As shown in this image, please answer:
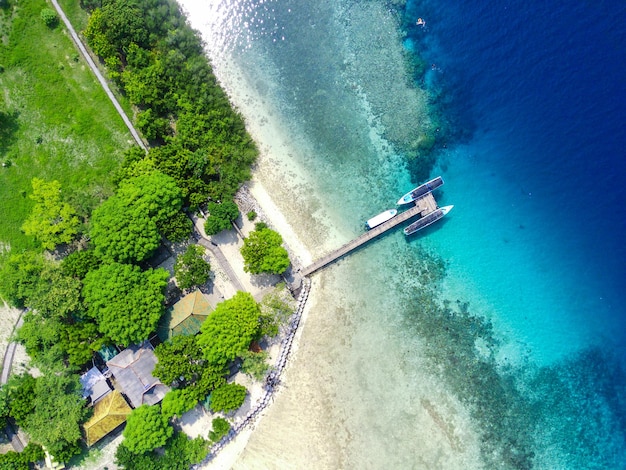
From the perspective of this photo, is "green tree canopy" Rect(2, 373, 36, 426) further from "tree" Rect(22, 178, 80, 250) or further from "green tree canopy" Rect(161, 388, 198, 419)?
"tree" Rect(22, 178, 80, 250)

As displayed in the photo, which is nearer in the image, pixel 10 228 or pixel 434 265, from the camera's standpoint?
pixel 10 228

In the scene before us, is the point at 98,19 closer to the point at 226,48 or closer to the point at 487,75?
the point at 226,48

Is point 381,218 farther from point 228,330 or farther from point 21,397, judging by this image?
point 21,397

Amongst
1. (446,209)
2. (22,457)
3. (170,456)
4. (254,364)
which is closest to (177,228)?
(254,364)

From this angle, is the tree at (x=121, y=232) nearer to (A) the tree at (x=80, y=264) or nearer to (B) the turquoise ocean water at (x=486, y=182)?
(A) the tree at (x=80, y=264)

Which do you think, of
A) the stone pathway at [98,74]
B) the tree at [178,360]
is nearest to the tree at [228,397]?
the tree at [178,360]

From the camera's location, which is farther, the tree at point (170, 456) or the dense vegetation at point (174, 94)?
the dense vegetation at point (174, 94)

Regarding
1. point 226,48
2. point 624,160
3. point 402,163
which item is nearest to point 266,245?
point 402,163
